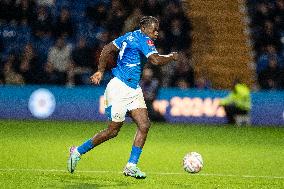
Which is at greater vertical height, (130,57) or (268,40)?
(130,57)

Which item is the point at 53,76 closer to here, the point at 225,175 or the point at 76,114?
the point at 76,114

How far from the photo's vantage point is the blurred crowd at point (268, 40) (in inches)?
→ 960

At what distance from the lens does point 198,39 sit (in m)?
25.8

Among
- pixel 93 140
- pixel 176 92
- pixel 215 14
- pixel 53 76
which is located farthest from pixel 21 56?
pixel 93 140

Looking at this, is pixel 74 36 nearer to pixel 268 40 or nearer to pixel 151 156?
pixel 268 40

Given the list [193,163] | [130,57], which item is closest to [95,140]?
[130,57]

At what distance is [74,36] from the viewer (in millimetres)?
24297

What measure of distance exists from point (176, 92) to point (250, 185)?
11374 mm

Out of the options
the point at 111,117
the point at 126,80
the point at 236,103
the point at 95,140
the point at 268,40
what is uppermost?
the point at 126,80

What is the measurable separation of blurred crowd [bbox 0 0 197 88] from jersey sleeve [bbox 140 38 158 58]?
11178 mm

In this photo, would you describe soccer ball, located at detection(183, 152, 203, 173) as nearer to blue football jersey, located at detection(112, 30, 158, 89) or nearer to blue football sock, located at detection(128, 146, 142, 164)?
blue football sock, located at detection(128, 146, 142, 164)

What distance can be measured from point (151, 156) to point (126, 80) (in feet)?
10.8

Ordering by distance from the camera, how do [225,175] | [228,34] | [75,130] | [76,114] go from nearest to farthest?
[225,175] < [75,130] < [76,114] < [228,34]

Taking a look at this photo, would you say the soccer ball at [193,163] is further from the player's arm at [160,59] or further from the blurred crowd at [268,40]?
the blurred crowd at [268,40]
